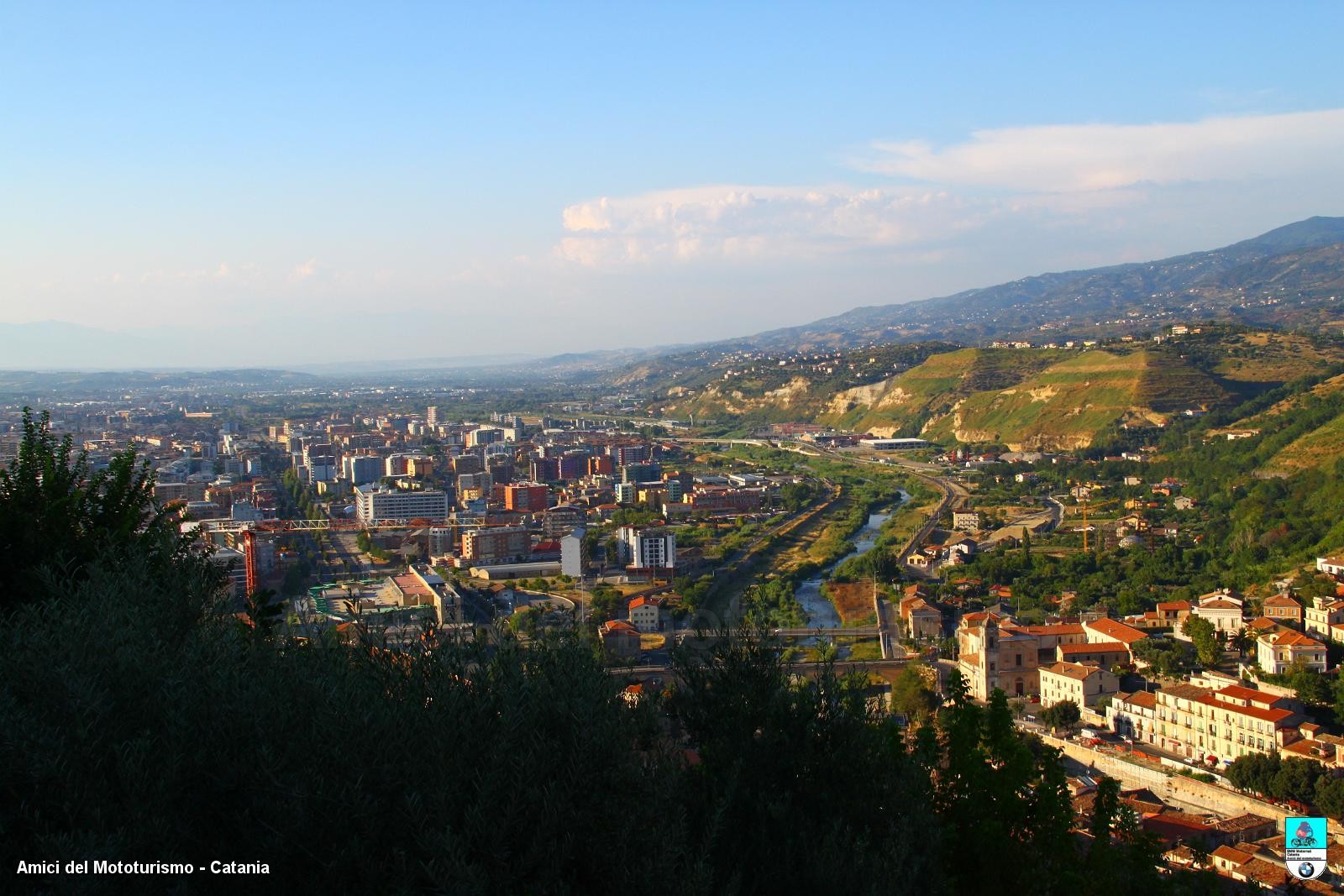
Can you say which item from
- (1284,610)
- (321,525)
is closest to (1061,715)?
(1284,610)

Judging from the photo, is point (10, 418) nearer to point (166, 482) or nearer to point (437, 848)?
point (166, 482)

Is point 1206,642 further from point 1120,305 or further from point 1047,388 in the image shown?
point 1120,305

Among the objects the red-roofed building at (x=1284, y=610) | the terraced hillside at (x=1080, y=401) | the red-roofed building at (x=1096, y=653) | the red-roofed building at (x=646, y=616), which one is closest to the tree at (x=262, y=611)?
the red-roofed building at (x=646, y=616)

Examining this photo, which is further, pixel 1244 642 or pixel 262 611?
pixel 1244 642

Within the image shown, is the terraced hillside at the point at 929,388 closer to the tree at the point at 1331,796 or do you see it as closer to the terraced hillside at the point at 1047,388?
the terraced hillside at the point at 1047,388

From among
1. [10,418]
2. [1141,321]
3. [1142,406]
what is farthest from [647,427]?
[1141,321]
